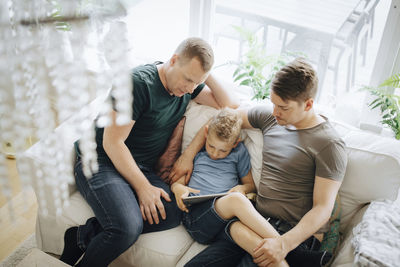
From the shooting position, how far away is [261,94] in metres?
2.11

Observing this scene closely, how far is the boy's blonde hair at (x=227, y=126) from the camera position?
5.30 ft

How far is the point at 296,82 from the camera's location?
1396 mm

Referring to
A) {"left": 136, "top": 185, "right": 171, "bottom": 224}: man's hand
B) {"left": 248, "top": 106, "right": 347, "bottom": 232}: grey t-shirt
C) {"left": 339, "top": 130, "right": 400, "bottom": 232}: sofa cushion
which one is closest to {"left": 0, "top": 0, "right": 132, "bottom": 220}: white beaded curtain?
{"left": 136, "top": 185, "right": 171, "bottom": 224}: man's hand

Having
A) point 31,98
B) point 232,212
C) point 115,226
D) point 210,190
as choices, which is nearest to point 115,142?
point 115,226

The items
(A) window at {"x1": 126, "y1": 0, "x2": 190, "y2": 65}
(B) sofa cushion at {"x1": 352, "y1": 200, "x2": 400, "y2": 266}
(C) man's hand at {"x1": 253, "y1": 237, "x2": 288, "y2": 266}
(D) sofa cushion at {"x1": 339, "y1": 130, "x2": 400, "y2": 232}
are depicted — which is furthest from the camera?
(A) window at {"x1": 126, "y1": 0, "x2": 190, "y2": 65}

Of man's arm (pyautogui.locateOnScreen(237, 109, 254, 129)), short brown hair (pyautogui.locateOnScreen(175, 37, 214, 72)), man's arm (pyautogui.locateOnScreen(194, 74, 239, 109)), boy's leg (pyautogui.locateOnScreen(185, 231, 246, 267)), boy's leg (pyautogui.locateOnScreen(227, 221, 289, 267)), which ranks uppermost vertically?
short brown hair (pyautogui.locateOnScreen(175, 37, 214, 72))

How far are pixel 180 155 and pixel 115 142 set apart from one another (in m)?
0.44

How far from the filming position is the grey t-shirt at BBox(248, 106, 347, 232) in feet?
4.67

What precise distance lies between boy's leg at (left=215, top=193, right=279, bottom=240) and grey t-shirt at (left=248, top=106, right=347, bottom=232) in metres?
0.15

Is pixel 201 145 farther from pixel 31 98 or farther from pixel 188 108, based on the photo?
pixel 31 98

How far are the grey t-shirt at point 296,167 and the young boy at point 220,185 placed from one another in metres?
0.14

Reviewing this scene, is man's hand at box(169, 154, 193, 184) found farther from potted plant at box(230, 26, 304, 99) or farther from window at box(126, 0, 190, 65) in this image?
window at box(126, 0, 190, 65)

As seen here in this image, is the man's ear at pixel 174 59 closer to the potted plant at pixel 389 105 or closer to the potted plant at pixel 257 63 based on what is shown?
the potted plant at pixel 257 63

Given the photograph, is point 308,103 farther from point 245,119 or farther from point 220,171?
point 220,171
